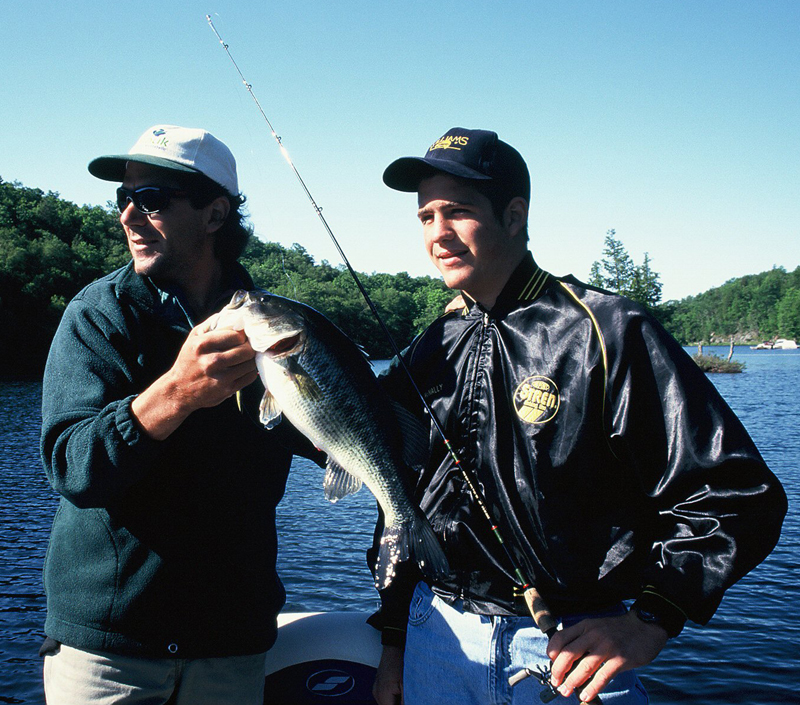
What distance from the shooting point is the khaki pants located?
2.67 metres

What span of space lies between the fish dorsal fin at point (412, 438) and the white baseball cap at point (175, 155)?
1.50m

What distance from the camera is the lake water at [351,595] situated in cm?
825

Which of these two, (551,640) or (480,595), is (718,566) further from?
(480,595)

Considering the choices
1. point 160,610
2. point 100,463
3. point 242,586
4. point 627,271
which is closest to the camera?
point 100,463

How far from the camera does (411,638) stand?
109 inches

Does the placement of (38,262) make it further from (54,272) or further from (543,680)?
(543,680)

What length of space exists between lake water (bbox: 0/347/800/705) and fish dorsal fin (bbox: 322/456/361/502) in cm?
714

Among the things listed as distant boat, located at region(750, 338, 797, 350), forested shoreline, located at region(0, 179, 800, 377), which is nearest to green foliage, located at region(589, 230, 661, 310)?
forested shoreline, located at region(0, 179, 800, 377)

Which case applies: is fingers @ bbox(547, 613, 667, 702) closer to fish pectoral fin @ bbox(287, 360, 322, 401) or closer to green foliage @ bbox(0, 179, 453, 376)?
fish pectoral fin @ bbox(287, 360, 322, 401)

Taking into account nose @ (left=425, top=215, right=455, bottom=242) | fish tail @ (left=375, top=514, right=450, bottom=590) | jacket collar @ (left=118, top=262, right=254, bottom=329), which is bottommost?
fish tail @ (left=375, top=514, right=450, bottom=590)

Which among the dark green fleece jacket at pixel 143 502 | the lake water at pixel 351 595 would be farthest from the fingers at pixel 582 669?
the lake water at pixel 351 595

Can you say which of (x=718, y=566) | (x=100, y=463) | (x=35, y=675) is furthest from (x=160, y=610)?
(x=35, y=675)

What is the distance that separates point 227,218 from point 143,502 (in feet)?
5.06

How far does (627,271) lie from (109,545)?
6788cm
